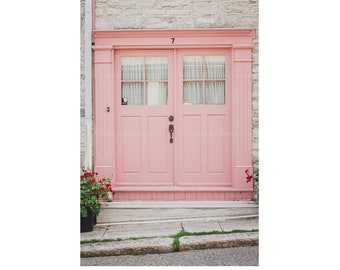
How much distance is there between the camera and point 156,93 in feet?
18.5

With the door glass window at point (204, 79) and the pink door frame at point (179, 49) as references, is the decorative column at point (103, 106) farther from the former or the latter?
the door glass window at point (204, 79)

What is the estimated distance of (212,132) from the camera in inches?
220

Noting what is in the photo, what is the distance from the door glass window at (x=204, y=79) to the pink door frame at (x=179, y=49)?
0.47ft

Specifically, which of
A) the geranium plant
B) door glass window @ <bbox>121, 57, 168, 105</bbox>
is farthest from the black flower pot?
door glass window @ <bbox>121, 57, 168, 105</bbox>

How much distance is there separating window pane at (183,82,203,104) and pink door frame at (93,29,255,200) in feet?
1.26

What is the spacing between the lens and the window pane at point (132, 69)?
221 inches

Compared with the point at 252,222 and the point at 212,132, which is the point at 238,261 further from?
the point at 212,132

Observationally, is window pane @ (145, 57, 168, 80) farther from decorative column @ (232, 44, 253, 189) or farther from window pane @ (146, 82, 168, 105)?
decorative column @ (232, 44, 253, 189)

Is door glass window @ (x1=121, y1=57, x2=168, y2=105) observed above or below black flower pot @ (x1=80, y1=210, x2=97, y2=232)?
above

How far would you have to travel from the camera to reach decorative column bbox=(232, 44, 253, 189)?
5461 millimetres

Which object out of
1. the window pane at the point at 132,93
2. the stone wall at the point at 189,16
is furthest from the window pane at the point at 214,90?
the window pane at the point at 132,93

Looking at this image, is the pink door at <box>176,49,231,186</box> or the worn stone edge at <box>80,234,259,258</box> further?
the pink door at <box>176,49,231,186</box>

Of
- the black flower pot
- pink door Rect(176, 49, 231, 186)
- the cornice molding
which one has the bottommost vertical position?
the black flower pot

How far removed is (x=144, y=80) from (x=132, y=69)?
19cm
